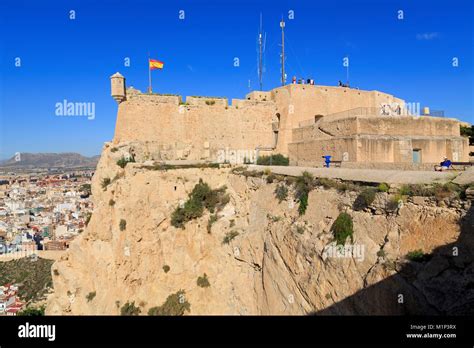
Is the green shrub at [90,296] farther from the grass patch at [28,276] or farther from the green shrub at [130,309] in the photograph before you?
the grass patch at [28,276]

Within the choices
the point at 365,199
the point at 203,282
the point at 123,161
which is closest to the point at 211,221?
the point at 203,282

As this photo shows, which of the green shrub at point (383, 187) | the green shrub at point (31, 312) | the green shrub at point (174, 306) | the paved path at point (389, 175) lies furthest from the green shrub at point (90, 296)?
the green shrub at point (31, 312)

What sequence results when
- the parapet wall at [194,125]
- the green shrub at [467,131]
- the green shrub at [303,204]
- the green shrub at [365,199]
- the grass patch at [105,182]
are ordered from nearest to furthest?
1. the green shrub at [365,199]
2. the green shrub at [303,204]
3. the grass patch at [105,182]
4. the parapet wall at [194,125]
5. the green shrub at [467,131]

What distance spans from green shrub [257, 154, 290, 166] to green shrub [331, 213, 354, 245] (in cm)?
1002

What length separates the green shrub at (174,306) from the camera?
45.3 feet

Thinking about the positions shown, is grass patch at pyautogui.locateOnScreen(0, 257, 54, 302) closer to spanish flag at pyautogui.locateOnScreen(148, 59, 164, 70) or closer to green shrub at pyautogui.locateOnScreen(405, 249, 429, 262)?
spanish flag at pyautogui.locateOnScreen(148, 59, 164, 70)

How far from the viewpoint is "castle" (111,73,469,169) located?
12984 mm

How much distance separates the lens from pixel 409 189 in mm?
7488

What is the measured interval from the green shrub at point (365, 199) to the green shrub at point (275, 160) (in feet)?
33.0

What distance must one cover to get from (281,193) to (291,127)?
314 inches

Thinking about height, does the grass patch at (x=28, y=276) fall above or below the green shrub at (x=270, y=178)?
below

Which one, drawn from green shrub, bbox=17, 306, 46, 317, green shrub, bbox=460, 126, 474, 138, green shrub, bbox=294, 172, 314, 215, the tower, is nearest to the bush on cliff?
green shrub, bbox=294, 172, 314, 215

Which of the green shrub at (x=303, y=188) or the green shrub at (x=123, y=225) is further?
the green shrub at (x=123, y=225)

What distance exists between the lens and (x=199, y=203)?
15500mm
